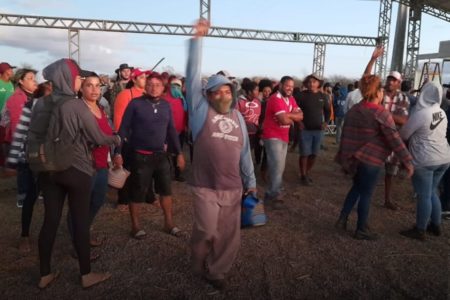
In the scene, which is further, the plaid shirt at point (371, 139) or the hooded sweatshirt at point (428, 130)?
the hooded sweatshirt at point (428, 130)

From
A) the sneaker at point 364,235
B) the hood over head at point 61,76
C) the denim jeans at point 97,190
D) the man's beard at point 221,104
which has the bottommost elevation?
the sneaker at point 364,235

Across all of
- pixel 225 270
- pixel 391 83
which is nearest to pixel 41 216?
pixel 225 270

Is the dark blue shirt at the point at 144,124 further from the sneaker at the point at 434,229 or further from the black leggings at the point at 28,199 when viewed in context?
the sneaker at the point at 434,229

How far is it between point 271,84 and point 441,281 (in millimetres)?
5743

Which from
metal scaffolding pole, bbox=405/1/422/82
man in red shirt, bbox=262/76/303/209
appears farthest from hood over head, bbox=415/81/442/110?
metal scaffolding pole, bbox=405/1/422/82

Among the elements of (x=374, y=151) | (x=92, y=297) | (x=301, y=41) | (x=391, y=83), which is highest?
(x=301, y=41)

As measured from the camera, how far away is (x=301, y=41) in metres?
30.5

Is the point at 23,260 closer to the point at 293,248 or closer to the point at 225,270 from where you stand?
the point at 225,270

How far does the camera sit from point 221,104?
3.46m

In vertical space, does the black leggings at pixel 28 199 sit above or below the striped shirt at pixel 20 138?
below

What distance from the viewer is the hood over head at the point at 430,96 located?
4.61 meters

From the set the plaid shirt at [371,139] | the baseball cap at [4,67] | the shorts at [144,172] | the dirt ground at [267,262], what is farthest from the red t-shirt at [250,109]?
the baseball cap at [4,67]

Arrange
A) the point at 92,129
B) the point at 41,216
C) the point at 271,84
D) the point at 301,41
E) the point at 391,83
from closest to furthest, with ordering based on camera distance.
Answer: the point at 92,129 < the point at 41,216 < the point at 391,83 < the point at 271,84 < the point at 301,41

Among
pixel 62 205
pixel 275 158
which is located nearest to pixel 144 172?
pixel 62 205
